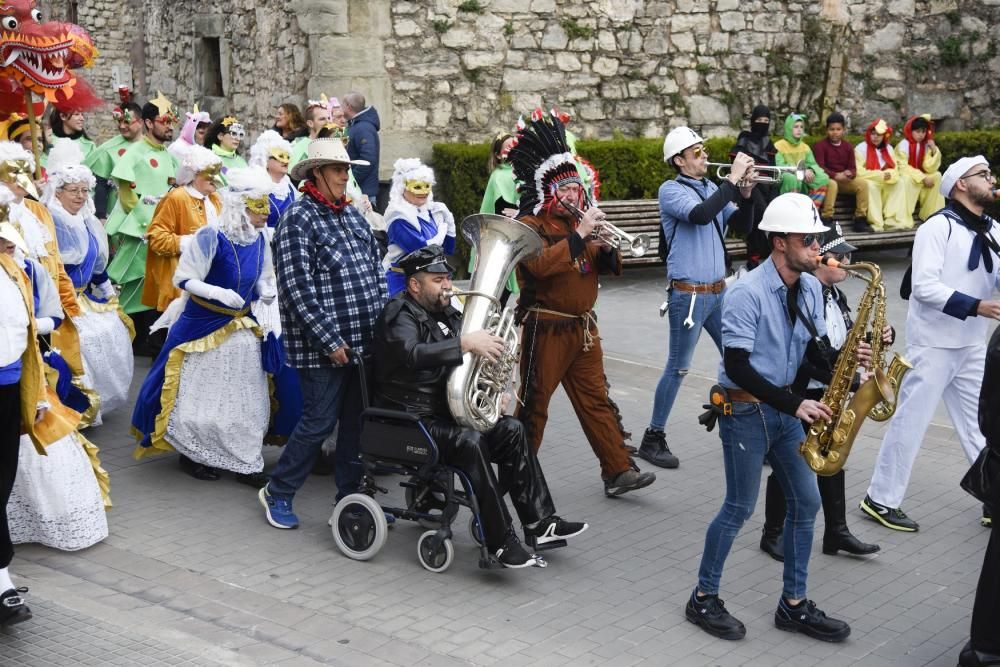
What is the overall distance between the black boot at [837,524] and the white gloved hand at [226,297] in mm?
3220

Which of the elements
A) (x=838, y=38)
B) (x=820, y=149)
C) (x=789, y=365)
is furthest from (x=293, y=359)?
(x=838, y=38)

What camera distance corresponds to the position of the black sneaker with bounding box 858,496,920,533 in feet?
22.1

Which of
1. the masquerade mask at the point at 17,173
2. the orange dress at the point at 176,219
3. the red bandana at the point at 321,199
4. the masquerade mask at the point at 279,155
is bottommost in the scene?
the orange dress at the point at 176,219

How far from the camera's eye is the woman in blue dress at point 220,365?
714cm

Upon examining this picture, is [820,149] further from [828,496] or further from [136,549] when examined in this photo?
[136,549]

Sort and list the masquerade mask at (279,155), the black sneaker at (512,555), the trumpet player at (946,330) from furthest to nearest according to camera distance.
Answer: the masquerade mask at (279,155), the trumpet player at (946,330), the black sneaker at (512,555)

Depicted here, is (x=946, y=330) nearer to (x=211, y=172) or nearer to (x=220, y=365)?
(x=220, y=365)

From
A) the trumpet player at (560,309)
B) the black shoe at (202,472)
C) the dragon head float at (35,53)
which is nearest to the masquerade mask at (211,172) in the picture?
the dragon head float at (35,53)

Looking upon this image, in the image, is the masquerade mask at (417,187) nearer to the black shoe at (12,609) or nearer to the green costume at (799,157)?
the black shoe at (12,609)

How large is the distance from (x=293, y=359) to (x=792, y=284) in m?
2.50

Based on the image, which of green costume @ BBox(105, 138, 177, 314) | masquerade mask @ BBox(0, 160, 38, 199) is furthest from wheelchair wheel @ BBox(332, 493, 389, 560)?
green costume @ BBox(105, 138, 177, 314)

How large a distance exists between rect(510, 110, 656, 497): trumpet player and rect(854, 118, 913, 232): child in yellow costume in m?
9.10

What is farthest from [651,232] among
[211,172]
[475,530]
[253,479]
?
Result: [475,530]

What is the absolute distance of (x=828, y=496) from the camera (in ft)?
21.0
